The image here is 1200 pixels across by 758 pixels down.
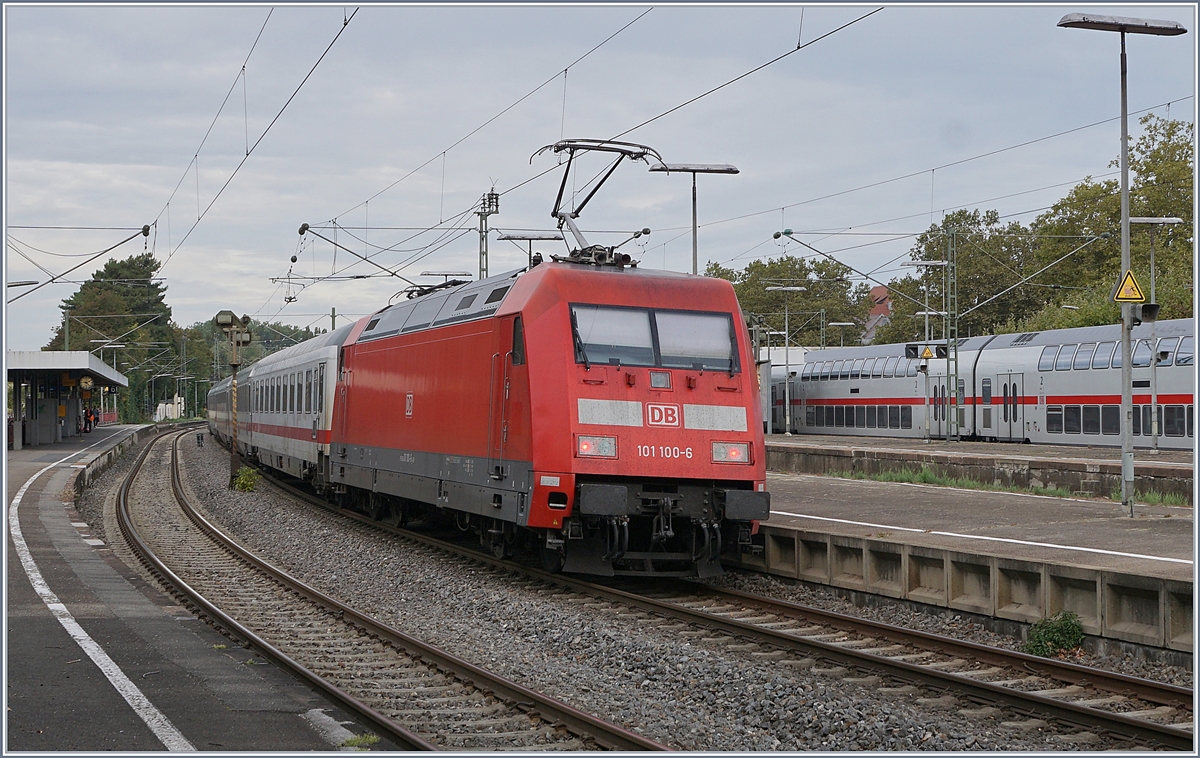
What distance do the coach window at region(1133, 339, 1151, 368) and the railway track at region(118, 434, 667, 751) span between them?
26123 millimetres

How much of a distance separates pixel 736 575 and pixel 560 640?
15.4 ft

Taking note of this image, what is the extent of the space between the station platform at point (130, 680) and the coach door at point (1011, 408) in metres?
30.4

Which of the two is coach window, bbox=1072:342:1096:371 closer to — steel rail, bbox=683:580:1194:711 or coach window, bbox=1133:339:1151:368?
coach window, bbox=1133:339:1151:368

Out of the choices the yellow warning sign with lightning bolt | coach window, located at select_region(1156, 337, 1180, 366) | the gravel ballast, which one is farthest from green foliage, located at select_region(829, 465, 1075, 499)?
coach window, located at select_region(1156, 337, 1180, 366)

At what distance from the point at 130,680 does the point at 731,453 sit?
6.69 meters

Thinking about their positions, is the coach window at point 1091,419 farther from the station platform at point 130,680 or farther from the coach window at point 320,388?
the station platform at point 130,680

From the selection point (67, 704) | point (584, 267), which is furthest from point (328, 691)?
point (584, 267)

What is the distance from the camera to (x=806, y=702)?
27.2ft

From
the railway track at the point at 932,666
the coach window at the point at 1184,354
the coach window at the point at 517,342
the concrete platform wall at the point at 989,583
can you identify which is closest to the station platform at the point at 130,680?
the railway track at the point at 932,666

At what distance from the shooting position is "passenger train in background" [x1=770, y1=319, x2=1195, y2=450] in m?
32.5

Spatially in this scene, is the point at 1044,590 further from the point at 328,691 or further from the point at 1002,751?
the point at 328,691

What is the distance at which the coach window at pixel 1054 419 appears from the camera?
119ft

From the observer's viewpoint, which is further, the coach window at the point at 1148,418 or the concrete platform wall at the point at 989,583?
the coach window at the point at 1148,418

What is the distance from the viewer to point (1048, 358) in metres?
37.1
